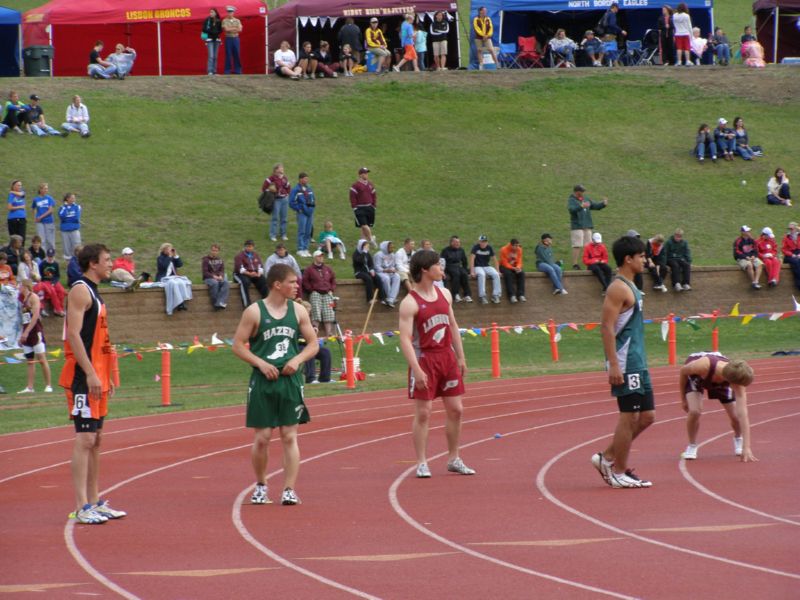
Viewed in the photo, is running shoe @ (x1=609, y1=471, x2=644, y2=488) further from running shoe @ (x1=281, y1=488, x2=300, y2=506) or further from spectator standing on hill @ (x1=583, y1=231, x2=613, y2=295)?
spectator standing on hill @ (x1=583, y1=231, x2=613, y2=295)

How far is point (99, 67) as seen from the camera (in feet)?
128

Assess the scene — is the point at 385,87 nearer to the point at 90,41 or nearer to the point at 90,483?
the point at 90,41

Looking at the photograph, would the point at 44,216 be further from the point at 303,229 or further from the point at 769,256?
the point at 769,256

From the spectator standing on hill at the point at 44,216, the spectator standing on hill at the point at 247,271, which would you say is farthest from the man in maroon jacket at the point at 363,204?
the spectator standing on hill at the point at 44,216

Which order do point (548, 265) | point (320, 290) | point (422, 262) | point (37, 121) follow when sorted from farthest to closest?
point (37, 121) → point (548, 265) → point (320, 290) → point (422, 262)

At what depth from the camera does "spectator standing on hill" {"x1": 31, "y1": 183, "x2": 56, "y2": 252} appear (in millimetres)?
26312

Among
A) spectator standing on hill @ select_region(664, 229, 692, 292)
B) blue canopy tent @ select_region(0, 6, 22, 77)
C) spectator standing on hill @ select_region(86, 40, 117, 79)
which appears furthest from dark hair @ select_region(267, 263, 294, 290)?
blue canopy tent @ select_region(0, 6, 22, 77)

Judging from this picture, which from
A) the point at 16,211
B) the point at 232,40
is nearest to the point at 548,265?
the point at 16,211

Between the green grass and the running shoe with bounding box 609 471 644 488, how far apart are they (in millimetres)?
7544

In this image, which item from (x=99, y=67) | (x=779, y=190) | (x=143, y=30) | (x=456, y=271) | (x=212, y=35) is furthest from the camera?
(x=143, y=30)

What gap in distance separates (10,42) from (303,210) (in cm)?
1687

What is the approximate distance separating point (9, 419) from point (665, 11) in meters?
30.3

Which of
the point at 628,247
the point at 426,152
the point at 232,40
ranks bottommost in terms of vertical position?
the point at 628,247

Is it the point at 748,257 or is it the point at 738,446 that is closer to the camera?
the point at 738,446
